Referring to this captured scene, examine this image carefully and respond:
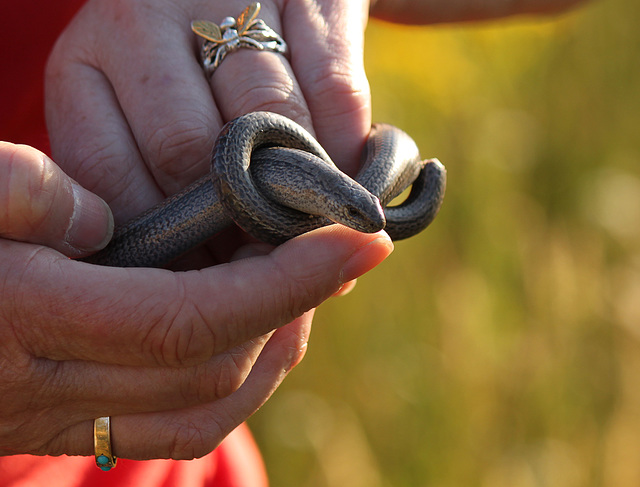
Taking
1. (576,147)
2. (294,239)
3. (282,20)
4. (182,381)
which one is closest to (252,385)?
(182,381)

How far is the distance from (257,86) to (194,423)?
0.81 meters

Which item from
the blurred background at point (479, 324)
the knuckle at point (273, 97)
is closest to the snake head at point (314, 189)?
the knuckle at point (273, 97)

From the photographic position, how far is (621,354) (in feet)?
8.81

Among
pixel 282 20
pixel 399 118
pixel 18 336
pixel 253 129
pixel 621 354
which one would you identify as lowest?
pixel 621 354

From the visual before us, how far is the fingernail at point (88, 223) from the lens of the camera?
4.06ft

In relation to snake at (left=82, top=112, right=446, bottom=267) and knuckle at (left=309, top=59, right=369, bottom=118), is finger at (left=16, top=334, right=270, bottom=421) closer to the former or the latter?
snake at (left=82, top=112, right=446, bottom=267)

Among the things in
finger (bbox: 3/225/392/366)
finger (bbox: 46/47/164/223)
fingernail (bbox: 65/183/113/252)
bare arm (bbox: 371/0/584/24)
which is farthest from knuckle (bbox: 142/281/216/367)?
bare arm (bbox: 371/0/584/24)

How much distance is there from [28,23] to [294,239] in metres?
1.11

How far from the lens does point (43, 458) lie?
1.57 meters

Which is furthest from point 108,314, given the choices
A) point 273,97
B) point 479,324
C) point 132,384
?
point 479,324

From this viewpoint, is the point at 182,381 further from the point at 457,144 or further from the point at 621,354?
the point at 457,144

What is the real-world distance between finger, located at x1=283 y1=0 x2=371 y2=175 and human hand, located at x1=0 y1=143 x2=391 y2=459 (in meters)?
0.32

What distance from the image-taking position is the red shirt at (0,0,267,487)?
1.57 metres

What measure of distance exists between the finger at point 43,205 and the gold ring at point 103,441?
0.40 m
